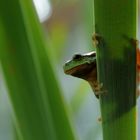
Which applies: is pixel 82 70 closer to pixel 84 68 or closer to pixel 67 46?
pixel 84 68

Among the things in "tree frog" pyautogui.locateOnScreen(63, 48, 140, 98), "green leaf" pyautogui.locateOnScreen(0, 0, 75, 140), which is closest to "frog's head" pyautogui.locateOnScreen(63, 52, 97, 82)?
"tree frog" pyautogui.locateOnScreen(63, 48, 140, 98)

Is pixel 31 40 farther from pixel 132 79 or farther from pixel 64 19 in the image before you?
pixel 64 19

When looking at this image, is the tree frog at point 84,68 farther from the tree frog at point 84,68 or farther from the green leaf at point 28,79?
the green leaf at point 28,79

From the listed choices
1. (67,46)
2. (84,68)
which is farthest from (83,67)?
(67,46)


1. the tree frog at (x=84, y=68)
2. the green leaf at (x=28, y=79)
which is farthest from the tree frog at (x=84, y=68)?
the green leaf at (x=28, y=79)

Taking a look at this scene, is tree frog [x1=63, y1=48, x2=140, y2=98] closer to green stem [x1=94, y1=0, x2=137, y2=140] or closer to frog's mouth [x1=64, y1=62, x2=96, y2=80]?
frog's mouth [x1=64, y1=62, x2=96, y2=80]

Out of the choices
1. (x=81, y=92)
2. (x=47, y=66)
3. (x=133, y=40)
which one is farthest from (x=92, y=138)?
(x=133, y=40)
